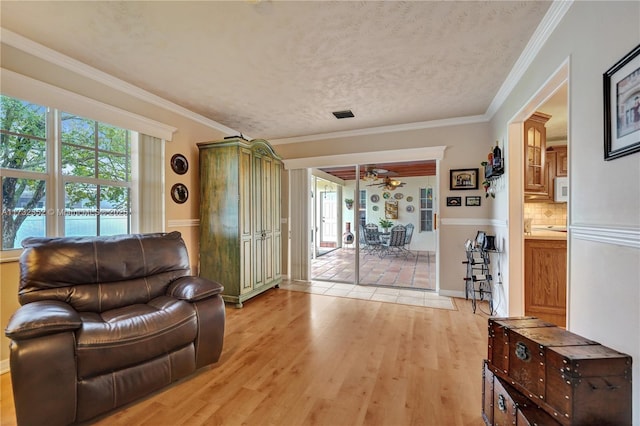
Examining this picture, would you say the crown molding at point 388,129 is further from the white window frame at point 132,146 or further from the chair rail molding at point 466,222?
the white window frame at point 132,146

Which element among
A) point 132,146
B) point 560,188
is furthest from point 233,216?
point 560,188

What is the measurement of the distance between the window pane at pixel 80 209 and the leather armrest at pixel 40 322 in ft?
3.85

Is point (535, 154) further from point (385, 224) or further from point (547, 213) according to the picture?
point (385, 224)

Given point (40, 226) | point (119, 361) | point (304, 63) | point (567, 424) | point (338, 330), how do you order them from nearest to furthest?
point (567, 424), point (119, 361), point (40, 226), point (304, 63), point (338, 330)

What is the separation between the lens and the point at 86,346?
1.54m

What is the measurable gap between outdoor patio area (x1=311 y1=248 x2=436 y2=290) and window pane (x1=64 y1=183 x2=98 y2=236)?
3510 mm

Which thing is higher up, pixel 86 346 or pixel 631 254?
pixel 631 254

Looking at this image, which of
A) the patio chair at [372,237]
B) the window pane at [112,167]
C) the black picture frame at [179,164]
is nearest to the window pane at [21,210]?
the window pane at [112,167]

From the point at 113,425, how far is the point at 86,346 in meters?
0.50

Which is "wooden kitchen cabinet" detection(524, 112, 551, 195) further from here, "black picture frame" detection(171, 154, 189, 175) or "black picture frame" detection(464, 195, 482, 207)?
"black picture frame" detection(171, 154, 189, 175)

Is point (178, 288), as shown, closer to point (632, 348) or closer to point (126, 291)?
point (126, 291)

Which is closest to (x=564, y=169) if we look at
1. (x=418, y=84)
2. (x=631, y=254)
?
(x=418, y=84)

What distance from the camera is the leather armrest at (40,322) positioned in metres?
1.38

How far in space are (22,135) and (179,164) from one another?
147cm
